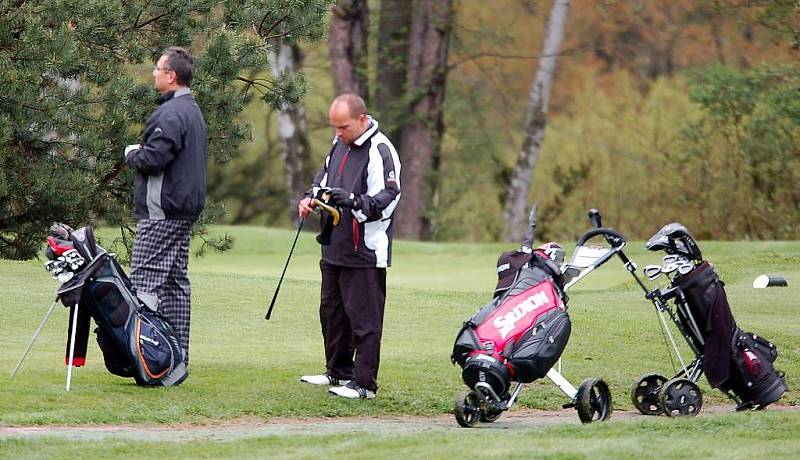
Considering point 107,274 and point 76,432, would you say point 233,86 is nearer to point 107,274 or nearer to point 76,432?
point 107,274

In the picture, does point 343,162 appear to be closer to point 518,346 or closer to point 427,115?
point 518,346

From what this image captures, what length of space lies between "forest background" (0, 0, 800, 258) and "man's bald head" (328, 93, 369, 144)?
247cm

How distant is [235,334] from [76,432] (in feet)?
14.3

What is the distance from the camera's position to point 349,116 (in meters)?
8.70

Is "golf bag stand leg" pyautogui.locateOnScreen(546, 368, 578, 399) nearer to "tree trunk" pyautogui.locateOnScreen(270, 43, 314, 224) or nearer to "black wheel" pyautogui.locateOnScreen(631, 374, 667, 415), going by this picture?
"black wheel" pyautogui.locateOnScreen(631, 374, 667, 415)

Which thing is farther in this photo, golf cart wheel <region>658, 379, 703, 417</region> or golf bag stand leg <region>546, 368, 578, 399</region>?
golf cart wheel <region>658, 379, 703, 417</region>

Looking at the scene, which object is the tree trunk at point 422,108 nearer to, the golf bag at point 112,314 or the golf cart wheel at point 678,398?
the golf bag at point 112,314

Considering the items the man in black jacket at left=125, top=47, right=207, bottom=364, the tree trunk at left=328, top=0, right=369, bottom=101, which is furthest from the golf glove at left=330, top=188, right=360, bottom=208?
the tree trunk at left=328, top=0, right=369, bottom=101

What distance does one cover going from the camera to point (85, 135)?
1095 centimetres

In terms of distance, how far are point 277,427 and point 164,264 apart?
1511 millimetres

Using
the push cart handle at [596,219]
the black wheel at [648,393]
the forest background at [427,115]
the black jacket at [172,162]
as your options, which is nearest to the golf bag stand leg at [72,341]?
the black jacket at [172,162]

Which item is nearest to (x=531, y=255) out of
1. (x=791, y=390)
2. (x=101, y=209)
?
(x=791, y=390)

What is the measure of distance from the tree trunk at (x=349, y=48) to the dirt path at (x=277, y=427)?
72.6 feet

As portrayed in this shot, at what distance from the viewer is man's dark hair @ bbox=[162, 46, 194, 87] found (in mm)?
Answer: 8812
